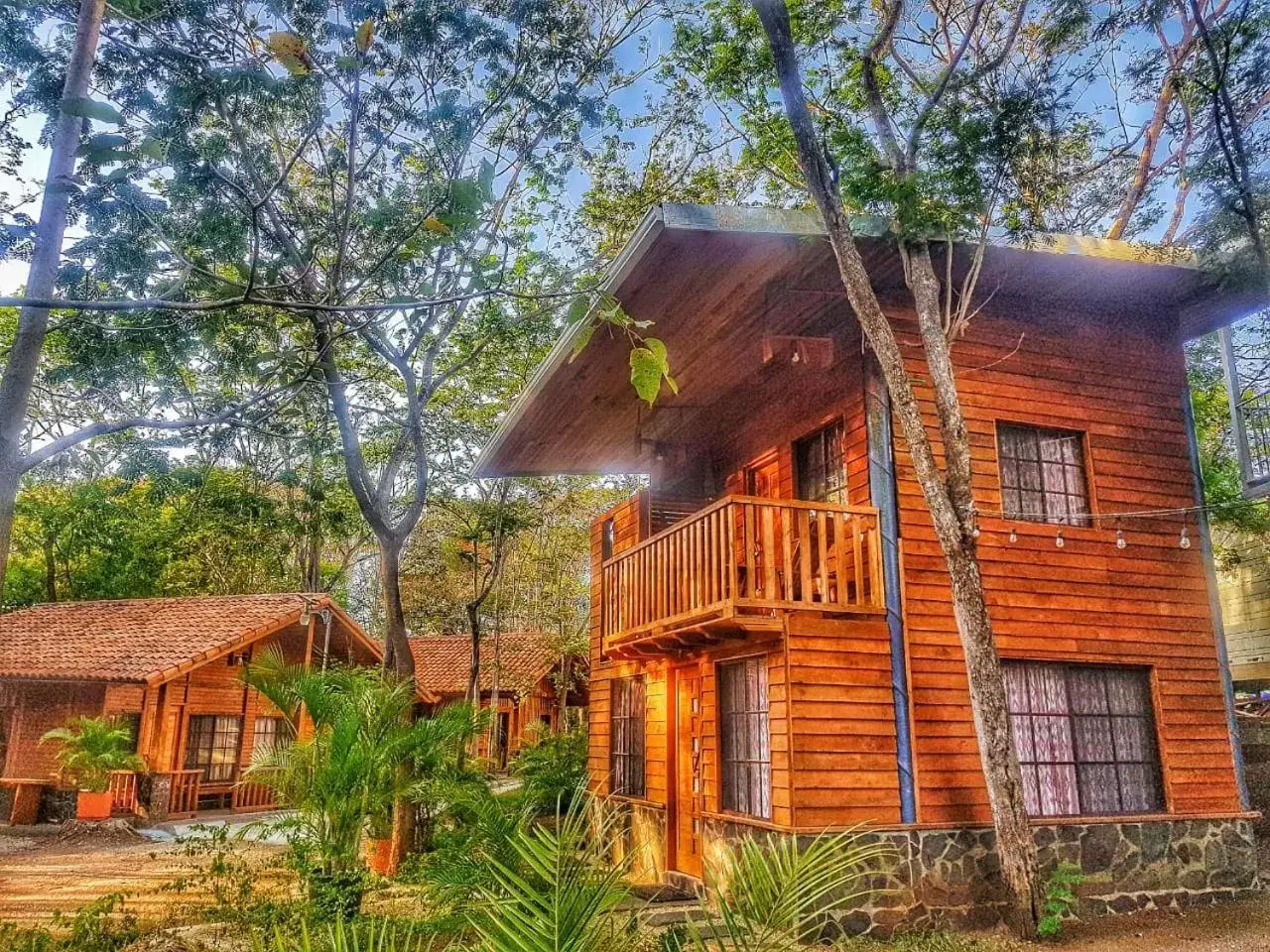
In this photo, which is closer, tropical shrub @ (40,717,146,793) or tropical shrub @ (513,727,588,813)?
tropical shrub @ (513,727,588,813)

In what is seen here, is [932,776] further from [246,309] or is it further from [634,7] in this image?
[634,7]

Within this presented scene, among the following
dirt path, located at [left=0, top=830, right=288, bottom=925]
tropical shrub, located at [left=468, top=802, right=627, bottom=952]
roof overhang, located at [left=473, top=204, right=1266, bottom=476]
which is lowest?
dirt path, located at [left=0, top=830, right=288, bottom=925]

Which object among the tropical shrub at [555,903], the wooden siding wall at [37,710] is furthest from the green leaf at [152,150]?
the wooden siding wall at [37,710]

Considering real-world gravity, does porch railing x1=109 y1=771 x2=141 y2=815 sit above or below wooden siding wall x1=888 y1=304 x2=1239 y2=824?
below

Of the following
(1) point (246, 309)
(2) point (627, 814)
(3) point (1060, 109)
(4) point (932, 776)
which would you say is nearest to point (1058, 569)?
(4) point (932, 776)

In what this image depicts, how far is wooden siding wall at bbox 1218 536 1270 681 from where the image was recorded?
1548 cm

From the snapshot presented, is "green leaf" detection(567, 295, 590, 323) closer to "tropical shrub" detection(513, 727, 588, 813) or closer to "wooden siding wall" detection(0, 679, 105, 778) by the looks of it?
"tropical shrub" detection(513, 727, 588, 813)

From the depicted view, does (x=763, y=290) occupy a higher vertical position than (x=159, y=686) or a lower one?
higher

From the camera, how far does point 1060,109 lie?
29.6 ft

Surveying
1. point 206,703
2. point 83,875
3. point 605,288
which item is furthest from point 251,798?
point 605,288

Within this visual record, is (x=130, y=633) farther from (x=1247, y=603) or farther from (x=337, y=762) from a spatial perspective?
(x=1247, y=603)

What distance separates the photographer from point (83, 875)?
436 inches

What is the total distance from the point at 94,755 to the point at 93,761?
3.8 inches

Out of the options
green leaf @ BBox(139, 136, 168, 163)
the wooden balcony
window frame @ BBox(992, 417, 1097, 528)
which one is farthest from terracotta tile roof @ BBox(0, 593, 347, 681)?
green leaf @ BBox(139, 136, 168, 163)
